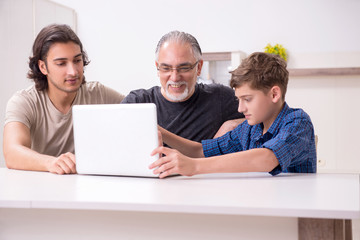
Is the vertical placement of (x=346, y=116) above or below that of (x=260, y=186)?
above

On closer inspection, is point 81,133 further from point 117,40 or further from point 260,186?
point 117,40

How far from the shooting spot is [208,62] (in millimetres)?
5148

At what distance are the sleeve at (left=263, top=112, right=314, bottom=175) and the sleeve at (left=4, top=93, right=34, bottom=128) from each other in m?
1.19

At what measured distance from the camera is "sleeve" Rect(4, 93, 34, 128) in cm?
204

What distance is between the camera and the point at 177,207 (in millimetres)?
1070

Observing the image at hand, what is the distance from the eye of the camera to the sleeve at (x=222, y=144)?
193 cm

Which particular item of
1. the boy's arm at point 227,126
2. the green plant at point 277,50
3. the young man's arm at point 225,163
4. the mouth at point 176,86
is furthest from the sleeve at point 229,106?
the green plant at point 277,50

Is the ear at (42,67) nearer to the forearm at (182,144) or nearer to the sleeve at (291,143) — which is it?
the forearm at (182,144)

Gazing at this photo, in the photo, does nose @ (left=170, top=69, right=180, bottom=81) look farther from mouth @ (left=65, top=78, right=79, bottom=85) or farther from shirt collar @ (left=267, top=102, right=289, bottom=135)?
shirt collar @ (left=267, top=102, right=289, bottom=135)

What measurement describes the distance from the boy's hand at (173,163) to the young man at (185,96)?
72 cm

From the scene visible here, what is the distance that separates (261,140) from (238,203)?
73cm

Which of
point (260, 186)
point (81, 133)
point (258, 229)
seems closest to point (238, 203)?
point (258, 229)

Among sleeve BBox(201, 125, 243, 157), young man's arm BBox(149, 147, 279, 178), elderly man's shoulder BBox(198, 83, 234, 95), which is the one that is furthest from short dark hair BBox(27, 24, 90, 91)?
young man's arm BBox(149, 147, 279, 178)

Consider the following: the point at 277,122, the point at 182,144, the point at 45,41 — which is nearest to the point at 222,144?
the point at 182,144
